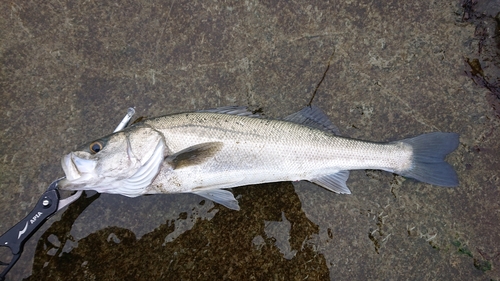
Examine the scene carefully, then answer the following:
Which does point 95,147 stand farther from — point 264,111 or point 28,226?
point 264,111

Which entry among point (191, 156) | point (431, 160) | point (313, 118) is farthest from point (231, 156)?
point (431, 160)

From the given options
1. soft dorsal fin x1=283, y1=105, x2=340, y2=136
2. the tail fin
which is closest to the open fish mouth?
soft dorsal fin x1=283, y1=105, x2=340, y2=136

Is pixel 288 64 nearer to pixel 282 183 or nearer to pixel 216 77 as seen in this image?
pixel 216 77

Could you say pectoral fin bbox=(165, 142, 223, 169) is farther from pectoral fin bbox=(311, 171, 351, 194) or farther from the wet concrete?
pectoral fin bbox=(311, 171, 351, 194)

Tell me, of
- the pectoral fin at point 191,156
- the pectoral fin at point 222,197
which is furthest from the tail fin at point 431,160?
the pectoral fin at point 191,156

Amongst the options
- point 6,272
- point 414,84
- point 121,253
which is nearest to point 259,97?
point 414,84

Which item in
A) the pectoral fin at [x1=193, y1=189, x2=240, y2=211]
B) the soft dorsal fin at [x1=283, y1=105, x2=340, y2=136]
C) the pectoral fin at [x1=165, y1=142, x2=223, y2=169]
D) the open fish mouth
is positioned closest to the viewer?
the open fish mouth
